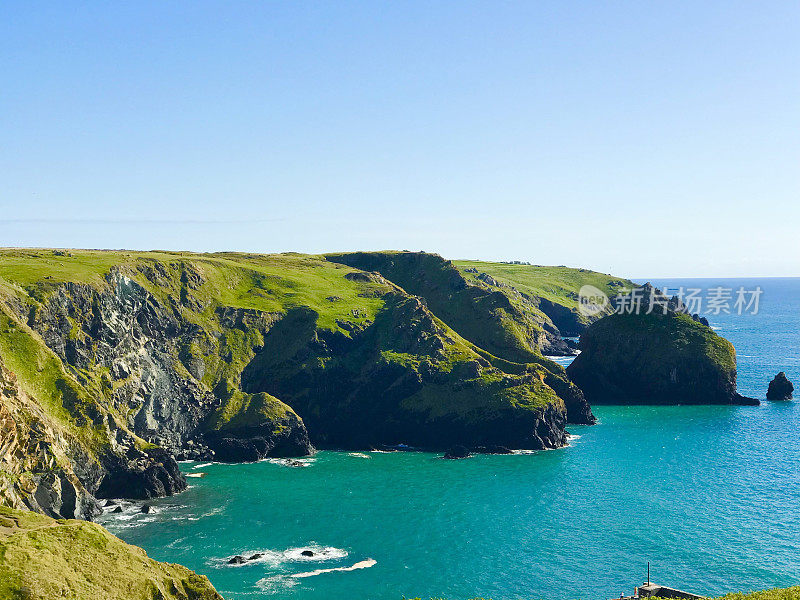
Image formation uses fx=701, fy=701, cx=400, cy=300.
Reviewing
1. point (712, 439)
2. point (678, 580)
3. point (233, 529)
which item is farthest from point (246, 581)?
point (712, 439)

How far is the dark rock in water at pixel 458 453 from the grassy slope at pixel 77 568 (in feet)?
292

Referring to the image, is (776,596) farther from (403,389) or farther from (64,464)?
(403,389)

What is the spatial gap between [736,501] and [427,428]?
6821 centimetres

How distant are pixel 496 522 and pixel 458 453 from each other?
41.2 metres

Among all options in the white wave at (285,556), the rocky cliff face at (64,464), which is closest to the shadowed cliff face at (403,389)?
the rocky cliff face at (64,464)

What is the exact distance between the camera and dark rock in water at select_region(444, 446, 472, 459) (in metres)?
152

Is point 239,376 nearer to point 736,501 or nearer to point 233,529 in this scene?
point 233,529

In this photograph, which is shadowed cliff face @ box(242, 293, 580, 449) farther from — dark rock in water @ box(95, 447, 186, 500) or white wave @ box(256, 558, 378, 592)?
white wave @ box(256, 558, 378, 592)

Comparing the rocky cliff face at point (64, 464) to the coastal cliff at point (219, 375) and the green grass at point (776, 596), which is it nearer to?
the coastal cliff at point (219, 375)

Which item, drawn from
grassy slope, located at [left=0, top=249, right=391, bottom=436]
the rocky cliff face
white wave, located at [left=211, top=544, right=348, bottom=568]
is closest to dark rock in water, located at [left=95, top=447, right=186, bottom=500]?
the rocky cliff face

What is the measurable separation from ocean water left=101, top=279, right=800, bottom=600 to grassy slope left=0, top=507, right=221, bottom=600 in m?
21.5

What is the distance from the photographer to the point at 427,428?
16438 cm

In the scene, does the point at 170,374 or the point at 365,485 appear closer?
the point at 365,485

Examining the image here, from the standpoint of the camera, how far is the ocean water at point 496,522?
9006cm
